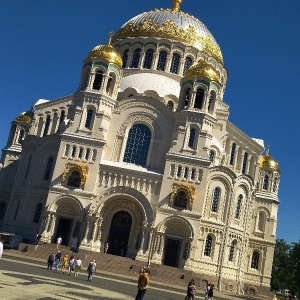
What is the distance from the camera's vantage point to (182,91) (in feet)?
131

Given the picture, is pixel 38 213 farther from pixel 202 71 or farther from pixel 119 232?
pixel 202 71

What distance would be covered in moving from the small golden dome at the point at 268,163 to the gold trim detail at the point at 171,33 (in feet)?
39.9

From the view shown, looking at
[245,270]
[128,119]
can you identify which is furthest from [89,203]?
[245,270]

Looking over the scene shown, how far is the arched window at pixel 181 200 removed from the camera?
36.6 m

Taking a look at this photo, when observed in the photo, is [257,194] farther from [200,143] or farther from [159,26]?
[159,26]

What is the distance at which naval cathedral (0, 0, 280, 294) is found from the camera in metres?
36.1

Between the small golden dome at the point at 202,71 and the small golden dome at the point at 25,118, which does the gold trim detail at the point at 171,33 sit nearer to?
the small golden dome at the point at 202,71

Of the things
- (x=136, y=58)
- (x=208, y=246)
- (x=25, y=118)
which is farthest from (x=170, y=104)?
(x=25, y=118)

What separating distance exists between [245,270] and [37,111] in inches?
1004

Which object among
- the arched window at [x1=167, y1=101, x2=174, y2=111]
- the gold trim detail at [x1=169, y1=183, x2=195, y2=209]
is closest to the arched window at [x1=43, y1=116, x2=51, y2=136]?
the arched window at [x1=167, y1=101, x2=174, y2=111]

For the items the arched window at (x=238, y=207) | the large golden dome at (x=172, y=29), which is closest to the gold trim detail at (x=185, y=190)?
the arched window at (x=238, y=207)

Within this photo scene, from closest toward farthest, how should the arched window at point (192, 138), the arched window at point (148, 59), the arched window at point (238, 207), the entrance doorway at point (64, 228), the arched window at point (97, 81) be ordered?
the entrance doorway at point (64, 228), the arched window at point (192, 138), the arched window at point (97, 81), the arched window at point (238, 207), the arched window at point (148, 59)

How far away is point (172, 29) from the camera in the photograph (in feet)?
163

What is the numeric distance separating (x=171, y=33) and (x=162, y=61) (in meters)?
3.25
